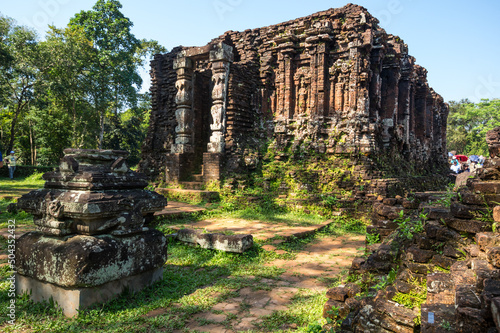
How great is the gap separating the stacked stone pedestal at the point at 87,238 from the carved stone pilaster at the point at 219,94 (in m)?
7.31

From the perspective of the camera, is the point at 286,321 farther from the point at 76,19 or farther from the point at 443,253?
the point at 76,19

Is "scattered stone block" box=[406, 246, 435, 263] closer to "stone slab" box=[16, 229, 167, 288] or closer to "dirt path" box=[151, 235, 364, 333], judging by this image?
"dirt path" box=[151, 235, 364, 333]

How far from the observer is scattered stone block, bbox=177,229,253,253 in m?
4.91

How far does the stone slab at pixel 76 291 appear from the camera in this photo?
111 inches

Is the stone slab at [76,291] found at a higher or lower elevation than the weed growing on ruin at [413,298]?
lower

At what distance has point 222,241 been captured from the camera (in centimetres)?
500

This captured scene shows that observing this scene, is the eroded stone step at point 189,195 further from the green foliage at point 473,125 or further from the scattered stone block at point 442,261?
the green foliage at point 473,125

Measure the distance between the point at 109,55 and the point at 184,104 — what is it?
44.7 ft

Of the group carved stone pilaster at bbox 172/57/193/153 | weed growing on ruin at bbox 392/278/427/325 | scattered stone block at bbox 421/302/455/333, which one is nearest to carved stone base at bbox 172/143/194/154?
carved stone pilaster at bbox 172/57/193/153

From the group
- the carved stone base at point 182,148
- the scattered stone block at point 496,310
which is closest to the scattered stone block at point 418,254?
the scattered stone block at point 496,310

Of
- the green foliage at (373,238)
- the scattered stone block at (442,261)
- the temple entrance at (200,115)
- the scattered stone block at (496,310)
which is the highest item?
the temple entrance at (200,115)

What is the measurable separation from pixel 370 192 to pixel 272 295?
563cm

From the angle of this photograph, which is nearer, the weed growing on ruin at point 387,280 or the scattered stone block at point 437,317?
the scattered stone block at point 437,317

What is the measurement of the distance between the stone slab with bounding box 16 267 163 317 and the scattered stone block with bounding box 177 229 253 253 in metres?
1.73
